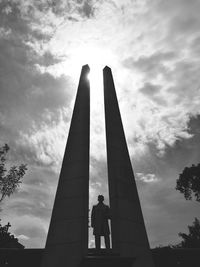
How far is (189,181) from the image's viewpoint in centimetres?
2875

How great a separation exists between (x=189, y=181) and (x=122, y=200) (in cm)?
2135

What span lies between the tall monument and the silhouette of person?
722mm

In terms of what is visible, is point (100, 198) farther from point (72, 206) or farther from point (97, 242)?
point (72, 206)

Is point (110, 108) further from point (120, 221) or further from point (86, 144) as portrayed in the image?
point (120, 221)

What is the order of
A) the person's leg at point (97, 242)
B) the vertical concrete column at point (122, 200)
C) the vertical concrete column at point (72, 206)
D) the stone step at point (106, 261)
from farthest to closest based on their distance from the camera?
the vertical concrete column at point (122, 200) < the vertical concrete column at point (72, 206) < the person's leg at point (97, 242) < the stone step at point (106, 261)

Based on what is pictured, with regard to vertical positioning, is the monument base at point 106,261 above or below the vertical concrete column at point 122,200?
below

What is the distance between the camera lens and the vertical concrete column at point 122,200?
9.01 metres

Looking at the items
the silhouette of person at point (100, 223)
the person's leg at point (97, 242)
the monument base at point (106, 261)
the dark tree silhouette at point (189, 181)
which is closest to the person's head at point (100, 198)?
the silhouette of person at point (100, 223)

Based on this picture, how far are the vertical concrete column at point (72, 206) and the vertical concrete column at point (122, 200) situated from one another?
1.05 m

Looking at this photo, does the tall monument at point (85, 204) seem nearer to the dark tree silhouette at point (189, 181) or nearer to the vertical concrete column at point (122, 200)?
the vertical concrete column at point (122, 200)

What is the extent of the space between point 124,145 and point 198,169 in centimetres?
1926

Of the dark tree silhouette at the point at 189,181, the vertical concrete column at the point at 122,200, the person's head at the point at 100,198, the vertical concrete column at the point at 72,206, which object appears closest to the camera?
the person's head at the point at 100,198

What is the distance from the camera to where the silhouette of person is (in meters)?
7.80

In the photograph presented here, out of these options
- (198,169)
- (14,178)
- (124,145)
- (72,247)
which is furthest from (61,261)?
(198,169)
